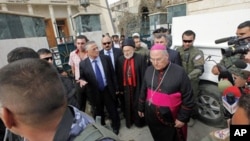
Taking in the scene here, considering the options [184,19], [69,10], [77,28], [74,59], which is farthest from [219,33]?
[69,10]

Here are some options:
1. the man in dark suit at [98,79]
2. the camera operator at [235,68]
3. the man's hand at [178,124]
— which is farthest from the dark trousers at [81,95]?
the camera operator at [235,68]

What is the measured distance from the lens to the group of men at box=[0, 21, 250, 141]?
856 millimetres

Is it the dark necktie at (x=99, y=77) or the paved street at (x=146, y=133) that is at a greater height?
the dark necktie at (x=99, y=77)

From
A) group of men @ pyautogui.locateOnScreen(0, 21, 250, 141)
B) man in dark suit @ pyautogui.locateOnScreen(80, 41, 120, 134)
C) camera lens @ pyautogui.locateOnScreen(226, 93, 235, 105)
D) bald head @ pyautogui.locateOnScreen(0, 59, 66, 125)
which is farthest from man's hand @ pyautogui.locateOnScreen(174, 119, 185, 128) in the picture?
bald head @ pyautogui.locateOnScreen(0, 59, 66, 125)

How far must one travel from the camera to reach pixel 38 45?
6406mm

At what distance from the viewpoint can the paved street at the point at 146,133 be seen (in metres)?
3.34

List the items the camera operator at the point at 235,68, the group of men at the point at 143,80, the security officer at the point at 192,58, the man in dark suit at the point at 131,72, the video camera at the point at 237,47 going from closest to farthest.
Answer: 1. the video camera at the point at 237,47
2. the camera operator at the point at 235,68
3. the group of men at the point at 143,80
4. the security officer at the point at 192,58
5. the man in dark suit at the point at 131,72

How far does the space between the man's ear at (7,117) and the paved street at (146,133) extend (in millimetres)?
2871

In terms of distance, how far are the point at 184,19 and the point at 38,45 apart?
4731mm

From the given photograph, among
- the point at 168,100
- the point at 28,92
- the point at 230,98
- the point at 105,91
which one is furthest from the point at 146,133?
the point at 28,92

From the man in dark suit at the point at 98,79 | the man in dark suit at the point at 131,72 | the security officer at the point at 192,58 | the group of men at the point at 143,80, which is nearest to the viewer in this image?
the group of men at the point at 143,80

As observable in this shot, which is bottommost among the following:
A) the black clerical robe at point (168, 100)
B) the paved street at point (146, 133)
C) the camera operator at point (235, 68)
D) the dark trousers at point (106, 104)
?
the paved street at point (146, 133)

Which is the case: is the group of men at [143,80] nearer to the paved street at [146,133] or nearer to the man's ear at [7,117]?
the paved street at [146,133]

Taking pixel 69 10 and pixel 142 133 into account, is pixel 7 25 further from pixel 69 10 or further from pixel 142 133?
pixel 69 10
